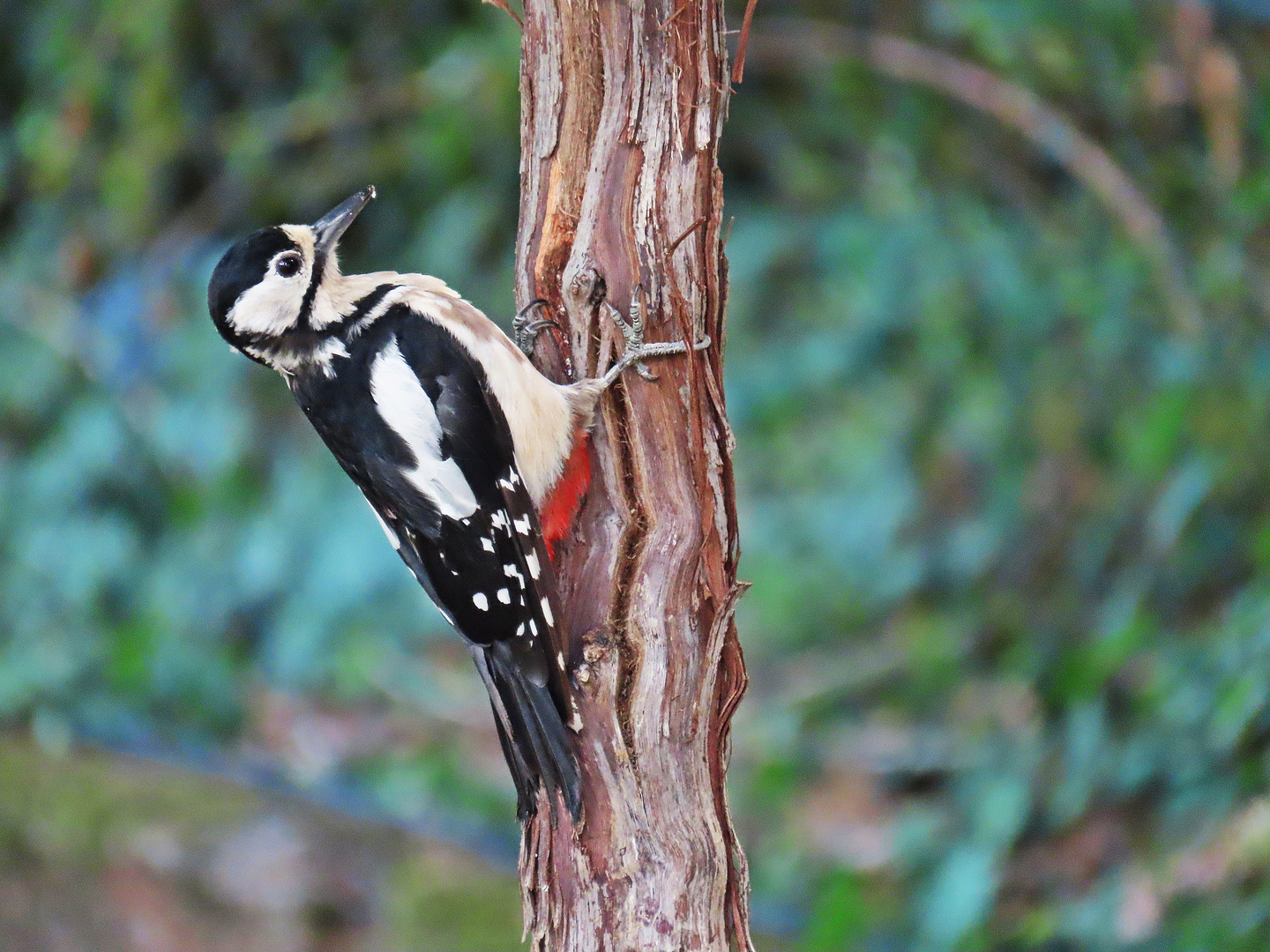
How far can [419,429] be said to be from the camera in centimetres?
204

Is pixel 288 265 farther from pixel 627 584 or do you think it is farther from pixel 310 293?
pixel 627 584

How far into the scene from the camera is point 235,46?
210 inches

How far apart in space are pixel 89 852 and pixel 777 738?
8.45ft

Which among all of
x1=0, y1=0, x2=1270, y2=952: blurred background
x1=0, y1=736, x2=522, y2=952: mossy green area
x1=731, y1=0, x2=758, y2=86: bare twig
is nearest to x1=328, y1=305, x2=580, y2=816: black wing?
x1=731, y1=0, x2=758, y2=86: bare twig

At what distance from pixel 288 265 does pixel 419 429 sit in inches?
14.3

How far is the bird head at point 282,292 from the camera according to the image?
6.71 ft

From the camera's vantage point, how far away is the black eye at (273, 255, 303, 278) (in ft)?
6.78

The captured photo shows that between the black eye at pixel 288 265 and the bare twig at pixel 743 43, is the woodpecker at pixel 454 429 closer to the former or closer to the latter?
the black eye at pixel 288 265

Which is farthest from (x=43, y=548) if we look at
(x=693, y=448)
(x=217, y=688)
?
(x=693, y=448)

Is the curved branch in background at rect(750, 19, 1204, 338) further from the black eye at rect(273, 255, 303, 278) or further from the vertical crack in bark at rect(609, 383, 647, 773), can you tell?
the black eye at rect(273, 255, 303, 278)

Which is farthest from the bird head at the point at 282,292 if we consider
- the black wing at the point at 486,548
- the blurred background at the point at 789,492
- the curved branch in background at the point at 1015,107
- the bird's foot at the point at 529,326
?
the curved branch in background at the point at 1015,107

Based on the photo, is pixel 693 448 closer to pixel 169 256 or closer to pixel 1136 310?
pixel 1136 310

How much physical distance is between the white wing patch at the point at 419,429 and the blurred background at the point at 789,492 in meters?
2.21

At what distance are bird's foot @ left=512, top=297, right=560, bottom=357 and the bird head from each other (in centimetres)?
36
